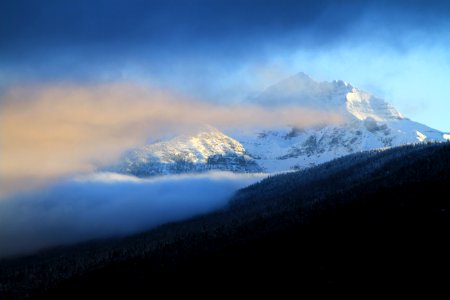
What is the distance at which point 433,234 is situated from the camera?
126688mm

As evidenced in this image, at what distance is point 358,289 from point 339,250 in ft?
123

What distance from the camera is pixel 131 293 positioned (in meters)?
184

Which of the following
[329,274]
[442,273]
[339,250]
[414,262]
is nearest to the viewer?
[442,273]

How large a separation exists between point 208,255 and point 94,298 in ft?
159

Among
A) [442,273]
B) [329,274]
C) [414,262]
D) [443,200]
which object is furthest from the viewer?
[443,200]

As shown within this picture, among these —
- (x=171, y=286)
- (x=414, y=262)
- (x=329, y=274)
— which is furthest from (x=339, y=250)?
(x=171, y=286)

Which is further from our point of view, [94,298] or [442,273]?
[94,298]

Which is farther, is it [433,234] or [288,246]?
[288,246]

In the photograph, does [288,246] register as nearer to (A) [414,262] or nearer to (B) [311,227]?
(B) [311,227]

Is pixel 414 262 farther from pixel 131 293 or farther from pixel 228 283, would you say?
pixel 131 293

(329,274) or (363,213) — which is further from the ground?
(363,213)

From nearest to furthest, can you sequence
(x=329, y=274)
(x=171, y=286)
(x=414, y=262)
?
(x=414, y=262) < (x=329, y=274) < (x=171, y=286)

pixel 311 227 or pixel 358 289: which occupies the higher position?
pixel 311 227

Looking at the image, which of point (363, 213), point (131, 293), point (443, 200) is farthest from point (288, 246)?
point (131, 293)
